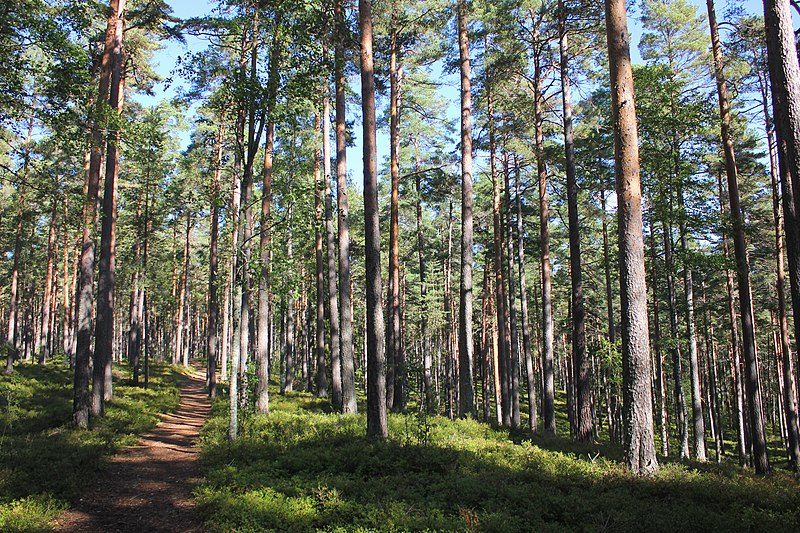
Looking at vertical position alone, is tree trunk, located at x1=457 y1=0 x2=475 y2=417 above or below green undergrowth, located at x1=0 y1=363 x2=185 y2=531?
above

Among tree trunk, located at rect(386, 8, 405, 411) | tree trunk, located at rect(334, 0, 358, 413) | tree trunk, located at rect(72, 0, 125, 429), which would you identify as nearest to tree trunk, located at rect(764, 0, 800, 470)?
tree trunk, located at rect(334, 0, 358, 413)

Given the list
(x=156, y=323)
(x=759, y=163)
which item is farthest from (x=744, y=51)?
(x=156, y=323)

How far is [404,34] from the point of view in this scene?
17.1 m

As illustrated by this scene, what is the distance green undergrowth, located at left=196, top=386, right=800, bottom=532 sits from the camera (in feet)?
19.0

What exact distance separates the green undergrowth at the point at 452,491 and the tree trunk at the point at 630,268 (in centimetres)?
67

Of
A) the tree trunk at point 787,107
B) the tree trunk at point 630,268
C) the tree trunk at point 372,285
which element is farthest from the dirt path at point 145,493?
the tree trunk at point 787,107

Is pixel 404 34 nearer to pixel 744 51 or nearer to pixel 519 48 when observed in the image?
pixel 519 48

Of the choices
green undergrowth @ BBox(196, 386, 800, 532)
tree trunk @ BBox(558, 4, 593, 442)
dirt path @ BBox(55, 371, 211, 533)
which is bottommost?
dirt path @ BBox(55, 371, 211, 533)

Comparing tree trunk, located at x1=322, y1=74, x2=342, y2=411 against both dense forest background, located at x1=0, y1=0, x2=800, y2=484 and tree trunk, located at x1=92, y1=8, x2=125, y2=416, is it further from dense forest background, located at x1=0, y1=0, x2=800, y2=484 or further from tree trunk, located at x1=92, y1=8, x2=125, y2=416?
tree trunk, located at x1=92, y1=8, x2=125, y2=416

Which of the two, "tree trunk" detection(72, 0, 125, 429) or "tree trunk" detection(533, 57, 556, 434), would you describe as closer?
"tree trunk" detection(72, 0, 125, 429)

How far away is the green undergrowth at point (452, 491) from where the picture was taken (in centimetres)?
579

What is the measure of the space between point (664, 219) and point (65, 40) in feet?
58.2

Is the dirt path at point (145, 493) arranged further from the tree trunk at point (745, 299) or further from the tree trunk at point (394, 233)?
the tree trunk at point (745, 299)

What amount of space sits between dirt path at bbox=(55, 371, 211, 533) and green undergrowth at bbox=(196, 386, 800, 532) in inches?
16.4
